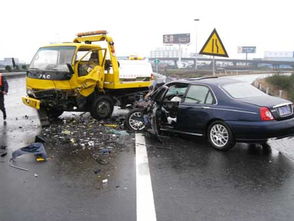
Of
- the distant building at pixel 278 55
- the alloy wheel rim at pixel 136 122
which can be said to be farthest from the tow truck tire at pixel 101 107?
the distant building at pixel 278 55

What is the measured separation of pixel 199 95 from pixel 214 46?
428 centimetres

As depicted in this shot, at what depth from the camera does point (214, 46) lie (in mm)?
11383

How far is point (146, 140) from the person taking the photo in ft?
26.5

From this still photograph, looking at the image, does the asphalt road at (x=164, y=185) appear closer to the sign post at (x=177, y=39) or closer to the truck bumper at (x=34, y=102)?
the truck bumper at (x=34, y=102)

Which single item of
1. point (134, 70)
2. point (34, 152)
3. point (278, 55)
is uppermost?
point (278, 55)

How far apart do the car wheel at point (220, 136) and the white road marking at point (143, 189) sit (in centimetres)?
147

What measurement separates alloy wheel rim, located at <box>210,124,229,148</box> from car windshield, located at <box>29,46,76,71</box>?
4929 millimetres

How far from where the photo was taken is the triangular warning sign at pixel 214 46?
11297mm

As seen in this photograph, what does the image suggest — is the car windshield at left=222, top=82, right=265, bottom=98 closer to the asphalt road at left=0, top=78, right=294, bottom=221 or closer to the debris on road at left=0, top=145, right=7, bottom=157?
the asphalt road at left=0, top=78, right=294, bottom=221

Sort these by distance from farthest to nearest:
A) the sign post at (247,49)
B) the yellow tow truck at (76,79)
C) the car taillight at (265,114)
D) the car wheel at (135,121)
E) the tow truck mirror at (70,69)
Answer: the sign post at (247,49)
the yellow tow truck at (76,79)
the tow truck mirror at (70,69)
the car wheel at (135,121)
the car taillight at (265,114)

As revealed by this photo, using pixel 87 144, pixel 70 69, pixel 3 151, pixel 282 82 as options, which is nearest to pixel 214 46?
pixel 70 69

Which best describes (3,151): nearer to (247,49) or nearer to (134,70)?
(134,70)

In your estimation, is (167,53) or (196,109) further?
(167,53)

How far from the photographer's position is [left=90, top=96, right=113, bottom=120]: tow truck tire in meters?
10.5
